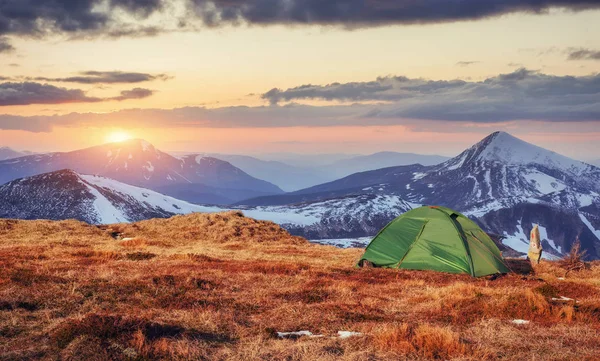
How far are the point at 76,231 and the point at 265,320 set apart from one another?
33.3 m

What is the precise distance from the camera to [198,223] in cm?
4938

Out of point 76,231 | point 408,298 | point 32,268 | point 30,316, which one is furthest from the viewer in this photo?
point 76,231

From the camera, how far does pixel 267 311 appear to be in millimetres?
15469

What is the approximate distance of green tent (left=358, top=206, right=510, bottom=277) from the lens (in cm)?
2539

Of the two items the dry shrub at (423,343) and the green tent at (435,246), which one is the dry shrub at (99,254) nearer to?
the green tent at (435,246)

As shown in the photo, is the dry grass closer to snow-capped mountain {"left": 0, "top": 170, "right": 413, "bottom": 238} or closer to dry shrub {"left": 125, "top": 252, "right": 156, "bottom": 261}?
dry shrub {"left": 125, "top": 252, "right": 156, "bottom": 261}

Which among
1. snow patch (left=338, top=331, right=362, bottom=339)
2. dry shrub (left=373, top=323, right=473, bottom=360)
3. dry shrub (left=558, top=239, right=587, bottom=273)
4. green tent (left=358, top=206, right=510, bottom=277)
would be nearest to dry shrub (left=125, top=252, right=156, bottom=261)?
green tent (left=358, top=206, right=510, bottom=277)

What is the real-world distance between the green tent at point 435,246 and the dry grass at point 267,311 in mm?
1326

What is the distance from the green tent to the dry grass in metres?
1.33

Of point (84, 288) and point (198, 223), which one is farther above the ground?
point (84, 288)

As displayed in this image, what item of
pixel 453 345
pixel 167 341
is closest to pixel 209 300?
pixel 167 341

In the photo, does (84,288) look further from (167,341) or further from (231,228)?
(231,228)

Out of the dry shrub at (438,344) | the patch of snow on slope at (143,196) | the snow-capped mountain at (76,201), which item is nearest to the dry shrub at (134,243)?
the dry shrub at (438,344)

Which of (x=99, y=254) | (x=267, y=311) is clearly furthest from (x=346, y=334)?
(x=99, y=254)
